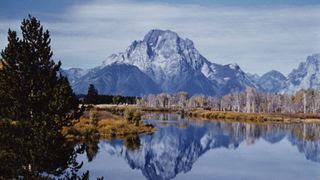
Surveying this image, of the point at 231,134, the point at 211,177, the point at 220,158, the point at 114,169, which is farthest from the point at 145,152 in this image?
the point at 231,134

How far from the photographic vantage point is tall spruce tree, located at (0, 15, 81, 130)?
28.1m

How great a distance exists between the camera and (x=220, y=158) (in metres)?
83.3

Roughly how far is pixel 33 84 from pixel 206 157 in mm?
60665

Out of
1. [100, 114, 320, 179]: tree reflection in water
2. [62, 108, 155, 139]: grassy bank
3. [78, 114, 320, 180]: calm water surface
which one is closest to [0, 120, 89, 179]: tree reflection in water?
[78, 114, 320, 180]: calm water surface

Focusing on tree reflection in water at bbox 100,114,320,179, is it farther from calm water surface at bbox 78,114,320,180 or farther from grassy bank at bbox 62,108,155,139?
grassy bank at bbox 62,108,155,139

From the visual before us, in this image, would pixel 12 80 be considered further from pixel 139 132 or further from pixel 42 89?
pixel 139 132

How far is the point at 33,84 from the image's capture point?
28891 mm

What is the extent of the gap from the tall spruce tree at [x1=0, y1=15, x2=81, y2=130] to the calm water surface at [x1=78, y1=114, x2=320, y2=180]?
3011 cm

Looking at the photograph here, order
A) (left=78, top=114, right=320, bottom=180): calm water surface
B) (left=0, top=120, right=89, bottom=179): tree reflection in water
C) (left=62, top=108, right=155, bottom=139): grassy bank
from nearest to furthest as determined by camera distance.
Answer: (left=0, top=120, right=89, bottom=179): tree reflection in water, (left=78, top=114, right=320, bottom=180): calm water surface, (left=62, top=108, right=155, bottom=139): grassy bank

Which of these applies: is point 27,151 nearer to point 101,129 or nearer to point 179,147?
point 101,129

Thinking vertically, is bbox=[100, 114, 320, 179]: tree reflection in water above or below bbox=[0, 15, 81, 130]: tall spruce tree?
below

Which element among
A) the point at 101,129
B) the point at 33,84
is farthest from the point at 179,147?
the point at 33,84

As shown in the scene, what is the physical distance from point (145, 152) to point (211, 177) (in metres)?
27.4

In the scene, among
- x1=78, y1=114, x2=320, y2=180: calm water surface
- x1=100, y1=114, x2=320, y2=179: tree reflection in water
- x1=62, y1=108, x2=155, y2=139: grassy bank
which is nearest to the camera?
x1=78, y1=114, x2=320, y2=180: calm water surface
